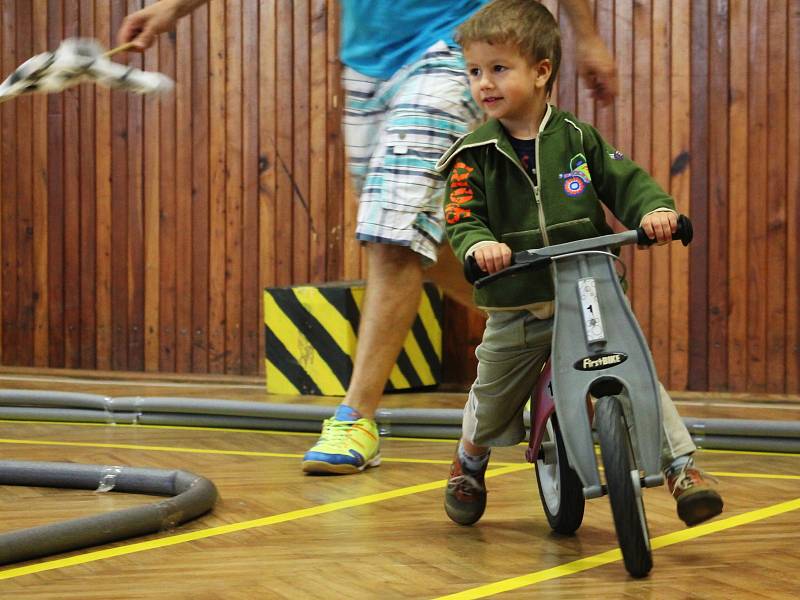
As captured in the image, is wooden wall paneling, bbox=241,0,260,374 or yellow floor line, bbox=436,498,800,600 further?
wooden wall paneling, bbox=241,0,260,374

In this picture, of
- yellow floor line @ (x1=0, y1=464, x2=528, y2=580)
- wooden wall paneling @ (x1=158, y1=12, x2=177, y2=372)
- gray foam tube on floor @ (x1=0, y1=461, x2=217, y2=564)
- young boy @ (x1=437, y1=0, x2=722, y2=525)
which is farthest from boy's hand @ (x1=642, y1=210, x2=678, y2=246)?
wooden wall paneling @ (x1=158, y1=12, x2=177, y2=372)

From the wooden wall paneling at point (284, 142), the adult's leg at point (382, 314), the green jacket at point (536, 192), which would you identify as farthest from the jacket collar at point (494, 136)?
the wooden wall paneling at point (284, 142)

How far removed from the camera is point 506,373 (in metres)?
2.35

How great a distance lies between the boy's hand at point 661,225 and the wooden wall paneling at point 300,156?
3449 mm

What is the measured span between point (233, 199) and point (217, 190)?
10 centimetres

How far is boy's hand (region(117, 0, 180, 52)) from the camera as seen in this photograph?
9.70 feet

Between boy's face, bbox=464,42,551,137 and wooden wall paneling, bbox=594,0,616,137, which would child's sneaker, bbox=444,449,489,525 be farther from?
wooden wall paneling, bbox=594,0,616,137

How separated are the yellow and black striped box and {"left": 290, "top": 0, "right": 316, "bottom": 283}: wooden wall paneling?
68 centimetres

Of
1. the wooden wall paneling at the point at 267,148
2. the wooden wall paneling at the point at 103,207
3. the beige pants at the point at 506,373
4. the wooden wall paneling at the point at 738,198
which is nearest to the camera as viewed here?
the beige pants at the point at 506,373

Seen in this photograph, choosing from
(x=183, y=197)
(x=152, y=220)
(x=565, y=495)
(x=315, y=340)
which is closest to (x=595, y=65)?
(x=565, y=495)

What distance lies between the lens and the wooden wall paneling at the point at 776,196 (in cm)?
467

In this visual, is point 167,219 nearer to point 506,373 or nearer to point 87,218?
point 87,218

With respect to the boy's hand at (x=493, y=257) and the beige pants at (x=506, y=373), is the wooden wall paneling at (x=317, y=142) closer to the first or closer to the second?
the beige pants at (x=506, y=373)

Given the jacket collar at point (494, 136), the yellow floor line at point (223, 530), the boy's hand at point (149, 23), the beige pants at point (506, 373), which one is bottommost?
the yellow floor line at point (223, 530)
